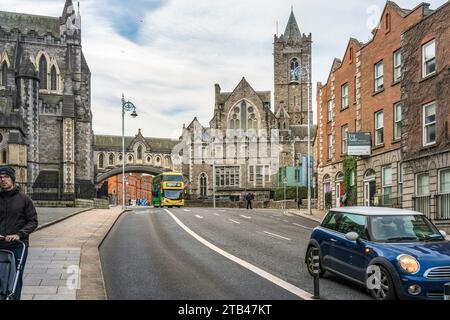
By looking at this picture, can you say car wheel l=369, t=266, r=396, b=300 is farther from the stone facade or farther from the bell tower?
the bell tower

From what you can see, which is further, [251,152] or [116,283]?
[251,152]

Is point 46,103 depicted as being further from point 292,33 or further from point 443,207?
point 292,33

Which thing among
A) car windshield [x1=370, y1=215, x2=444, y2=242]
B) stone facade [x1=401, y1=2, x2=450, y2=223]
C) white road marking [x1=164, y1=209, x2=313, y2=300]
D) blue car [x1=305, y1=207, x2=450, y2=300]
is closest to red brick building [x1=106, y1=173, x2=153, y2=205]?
stone facade [x1=401, y1=2, x2=450, y2=223]

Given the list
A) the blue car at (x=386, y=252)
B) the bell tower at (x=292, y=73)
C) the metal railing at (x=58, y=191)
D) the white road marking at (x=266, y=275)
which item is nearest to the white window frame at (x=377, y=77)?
the white road marking at (x=266, y=275)

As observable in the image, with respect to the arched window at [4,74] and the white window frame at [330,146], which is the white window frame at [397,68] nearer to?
the white window frame at [330,146]

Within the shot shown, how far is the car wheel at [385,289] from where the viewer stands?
26.9 ft

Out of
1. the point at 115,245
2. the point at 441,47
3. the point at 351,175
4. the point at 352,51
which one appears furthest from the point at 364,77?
the point at 115,245

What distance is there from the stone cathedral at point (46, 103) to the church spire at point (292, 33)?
45056mm

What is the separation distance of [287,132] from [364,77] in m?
46.9

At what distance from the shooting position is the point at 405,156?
25.8 m

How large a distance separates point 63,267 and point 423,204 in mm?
17603

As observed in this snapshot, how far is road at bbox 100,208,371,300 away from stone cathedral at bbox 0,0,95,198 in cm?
3121
